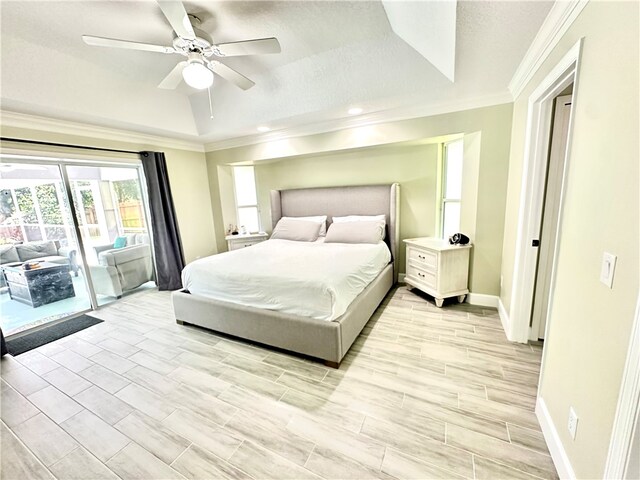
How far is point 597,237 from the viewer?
1043 mm

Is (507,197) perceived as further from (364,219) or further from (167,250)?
(167,250)

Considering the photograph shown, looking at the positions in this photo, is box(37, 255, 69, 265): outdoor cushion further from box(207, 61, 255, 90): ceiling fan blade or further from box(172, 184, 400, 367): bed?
box(207, 61, 255, 90): ceiling fan blade

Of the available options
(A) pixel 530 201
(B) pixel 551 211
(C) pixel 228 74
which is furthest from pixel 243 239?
(B) pixel 551 211

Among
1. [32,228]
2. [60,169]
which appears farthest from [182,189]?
[32,228]

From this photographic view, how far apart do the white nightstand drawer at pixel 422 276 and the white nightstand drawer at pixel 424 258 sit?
3.3 inches

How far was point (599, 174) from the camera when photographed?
1041mm

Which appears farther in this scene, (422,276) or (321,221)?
(321,221)

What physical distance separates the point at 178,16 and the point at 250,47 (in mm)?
479

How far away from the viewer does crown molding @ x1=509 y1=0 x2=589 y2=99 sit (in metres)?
1.27

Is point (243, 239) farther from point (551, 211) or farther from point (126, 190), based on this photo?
point (551, 211)

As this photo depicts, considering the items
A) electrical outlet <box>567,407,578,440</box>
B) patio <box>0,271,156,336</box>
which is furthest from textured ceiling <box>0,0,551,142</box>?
patio <box>0,271,156,336</box>

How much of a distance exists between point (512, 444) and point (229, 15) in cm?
341

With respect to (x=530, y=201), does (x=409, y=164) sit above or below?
above

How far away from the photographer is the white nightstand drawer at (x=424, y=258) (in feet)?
9.70
